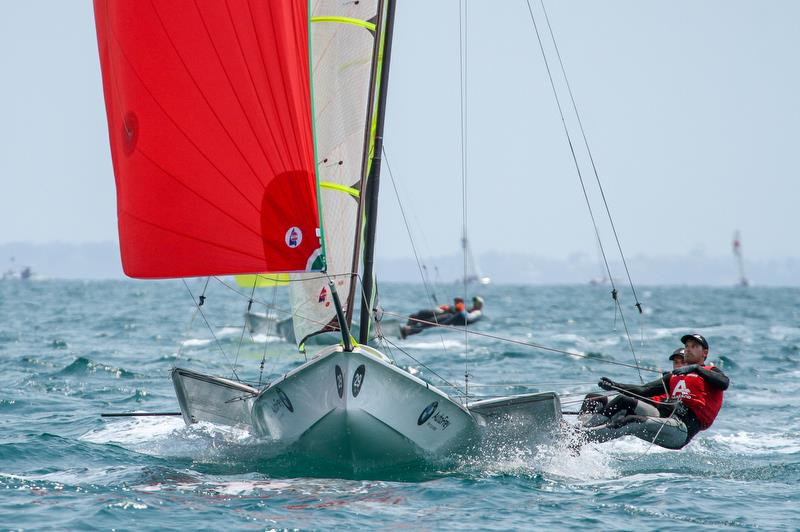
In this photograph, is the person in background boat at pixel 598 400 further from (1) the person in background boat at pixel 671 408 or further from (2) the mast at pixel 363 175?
(2) the mast at pixel 363 175

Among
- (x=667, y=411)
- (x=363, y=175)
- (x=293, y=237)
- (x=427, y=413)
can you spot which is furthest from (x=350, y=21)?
(x=667, y=411)

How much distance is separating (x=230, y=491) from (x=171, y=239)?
193 cm

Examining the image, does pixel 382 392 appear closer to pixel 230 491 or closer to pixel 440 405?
pixel 440 405

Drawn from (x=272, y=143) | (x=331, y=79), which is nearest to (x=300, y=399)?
(x=272, y=143)

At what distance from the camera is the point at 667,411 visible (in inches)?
374

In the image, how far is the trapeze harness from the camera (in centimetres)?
924

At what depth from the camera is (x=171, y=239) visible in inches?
315

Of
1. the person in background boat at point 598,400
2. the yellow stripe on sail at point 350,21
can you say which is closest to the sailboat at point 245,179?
the yellow stripe on sail at point 350,21

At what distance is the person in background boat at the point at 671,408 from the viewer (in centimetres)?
924

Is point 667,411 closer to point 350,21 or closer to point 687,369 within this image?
point 687,369

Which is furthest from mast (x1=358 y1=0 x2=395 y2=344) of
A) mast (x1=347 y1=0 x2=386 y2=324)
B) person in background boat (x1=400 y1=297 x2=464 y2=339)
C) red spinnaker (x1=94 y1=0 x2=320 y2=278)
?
person in background boat (x1=400 y1=297 x2=464 y2=339)

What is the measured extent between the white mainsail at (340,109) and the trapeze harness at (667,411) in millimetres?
2813

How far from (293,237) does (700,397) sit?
4044 mm

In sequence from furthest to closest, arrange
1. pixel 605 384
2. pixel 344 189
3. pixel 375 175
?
1. pixel 344 189
2. pixel 375 175
3. pixel 605 384
